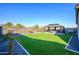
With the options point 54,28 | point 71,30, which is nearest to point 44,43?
point 54,28

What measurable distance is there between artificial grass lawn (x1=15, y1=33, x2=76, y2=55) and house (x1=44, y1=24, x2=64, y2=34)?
67 millimetres

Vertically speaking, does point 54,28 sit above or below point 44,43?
above

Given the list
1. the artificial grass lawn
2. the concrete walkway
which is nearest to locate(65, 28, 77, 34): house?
the artificial grass lawn

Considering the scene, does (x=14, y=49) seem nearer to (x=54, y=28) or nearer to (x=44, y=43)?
(x=44, y=43)

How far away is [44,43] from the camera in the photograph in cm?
850

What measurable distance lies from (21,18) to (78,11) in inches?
36.6

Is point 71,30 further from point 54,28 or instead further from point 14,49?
point 14,49

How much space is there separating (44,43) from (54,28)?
0.29 m

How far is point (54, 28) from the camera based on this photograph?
8531mm

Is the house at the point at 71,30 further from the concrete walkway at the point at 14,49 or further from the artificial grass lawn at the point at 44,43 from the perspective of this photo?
the concrete walkway at the point at 14,49

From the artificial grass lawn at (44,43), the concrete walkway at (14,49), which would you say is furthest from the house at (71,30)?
the concrete walkway at (14,49)

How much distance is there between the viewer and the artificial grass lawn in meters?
8.47

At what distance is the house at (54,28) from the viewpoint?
849 centimetres

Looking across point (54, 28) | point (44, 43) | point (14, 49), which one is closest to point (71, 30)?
point (54, 28)
